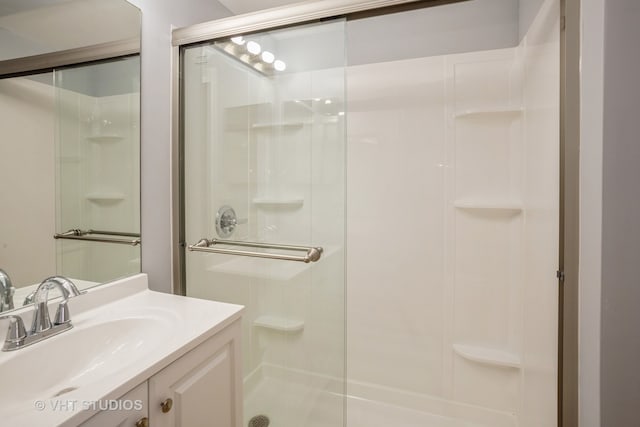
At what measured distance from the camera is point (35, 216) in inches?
38.8

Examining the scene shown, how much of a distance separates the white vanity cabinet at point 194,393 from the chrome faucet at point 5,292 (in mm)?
531

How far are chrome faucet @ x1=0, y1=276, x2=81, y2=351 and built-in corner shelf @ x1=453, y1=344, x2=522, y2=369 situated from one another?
176 cm

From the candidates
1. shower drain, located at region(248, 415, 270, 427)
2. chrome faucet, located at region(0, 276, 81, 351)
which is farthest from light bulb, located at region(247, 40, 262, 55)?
shower drain, located at region(248, 415, 270, 427)

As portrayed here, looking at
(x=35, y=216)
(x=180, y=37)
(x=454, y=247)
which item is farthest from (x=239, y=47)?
(x=454, y=247)

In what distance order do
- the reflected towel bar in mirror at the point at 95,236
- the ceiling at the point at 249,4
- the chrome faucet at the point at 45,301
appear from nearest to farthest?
the chrome faucet at the point at 45,301, the reflected towel bar in mirror at the point at 95,236, the ceiling at the point at 249,4

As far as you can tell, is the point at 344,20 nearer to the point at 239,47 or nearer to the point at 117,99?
the point at 239,47

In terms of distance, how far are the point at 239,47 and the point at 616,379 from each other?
5.83ft

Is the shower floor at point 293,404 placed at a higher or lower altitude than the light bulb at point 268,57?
lower

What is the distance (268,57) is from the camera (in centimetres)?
143

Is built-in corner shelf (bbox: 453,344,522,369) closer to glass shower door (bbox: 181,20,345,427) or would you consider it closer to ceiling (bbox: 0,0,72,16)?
glass shower door (bbox: 181,20,345,427)

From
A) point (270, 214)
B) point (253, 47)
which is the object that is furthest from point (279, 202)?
point (253, 47)

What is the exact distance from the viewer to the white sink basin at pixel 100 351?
0.65 meters

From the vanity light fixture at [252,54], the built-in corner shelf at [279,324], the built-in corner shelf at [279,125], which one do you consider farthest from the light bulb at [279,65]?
the built-in corner shelf at [279,324]

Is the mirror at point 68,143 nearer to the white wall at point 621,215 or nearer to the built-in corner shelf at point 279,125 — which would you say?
the built-in corner shelf at point 279,125
